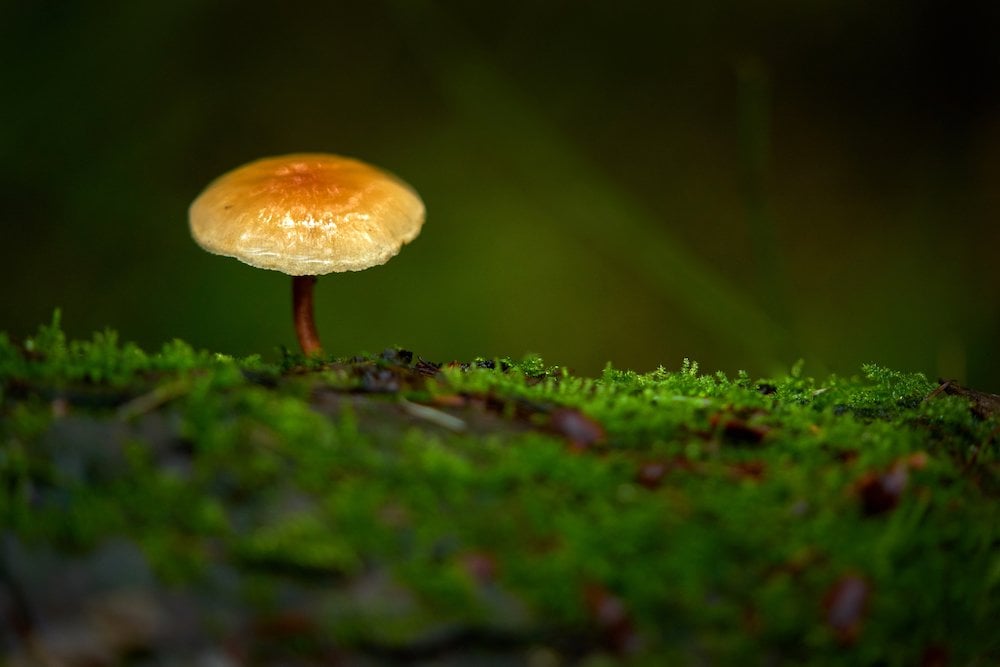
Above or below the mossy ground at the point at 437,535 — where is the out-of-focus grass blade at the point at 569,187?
above

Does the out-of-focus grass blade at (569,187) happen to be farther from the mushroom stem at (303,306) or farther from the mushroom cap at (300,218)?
the mushroom stem at (303,306)

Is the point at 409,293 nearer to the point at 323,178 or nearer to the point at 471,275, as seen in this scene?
the point at 471,275

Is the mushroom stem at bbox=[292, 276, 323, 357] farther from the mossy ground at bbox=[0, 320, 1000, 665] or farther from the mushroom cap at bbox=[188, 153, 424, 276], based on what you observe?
the mossy ground at bbox=[0, 320, 1000, 665]

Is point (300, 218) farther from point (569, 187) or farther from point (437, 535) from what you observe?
point (569, 187)

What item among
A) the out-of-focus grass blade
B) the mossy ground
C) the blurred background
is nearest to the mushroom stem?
the mossy ground

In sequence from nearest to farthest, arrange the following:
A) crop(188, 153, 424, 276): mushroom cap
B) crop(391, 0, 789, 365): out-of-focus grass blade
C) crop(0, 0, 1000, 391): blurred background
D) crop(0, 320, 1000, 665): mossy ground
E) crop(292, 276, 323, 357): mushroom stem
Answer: crop(0, 320, 1000, 665): mossy ground → crop(188, 153, 424, 276): mushroom cap → crop(292, 276, 323, 357): mushroom stem → crop(391, 0, 789, 365): out-of-focus grass blade → crop(0, 0, 1000, 391): blurred background

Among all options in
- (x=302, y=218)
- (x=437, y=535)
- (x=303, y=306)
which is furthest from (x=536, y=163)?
(x=437, y=535)

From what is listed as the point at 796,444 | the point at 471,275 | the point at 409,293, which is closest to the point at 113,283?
the point at 409,293

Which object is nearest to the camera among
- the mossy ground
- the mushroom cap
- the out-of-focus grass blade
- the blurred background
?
the mossy ground

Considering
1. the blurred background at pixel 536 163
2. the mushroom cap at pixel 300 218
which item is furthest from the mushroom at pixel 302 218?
the blurred background at pixel 536 163
